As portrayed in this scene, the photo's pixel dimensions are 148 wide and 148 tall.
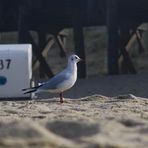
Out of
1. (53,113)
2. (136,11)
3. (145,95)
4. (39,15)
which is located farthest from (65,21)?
(53,113)

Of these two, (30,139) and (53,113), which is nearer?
(30,139)

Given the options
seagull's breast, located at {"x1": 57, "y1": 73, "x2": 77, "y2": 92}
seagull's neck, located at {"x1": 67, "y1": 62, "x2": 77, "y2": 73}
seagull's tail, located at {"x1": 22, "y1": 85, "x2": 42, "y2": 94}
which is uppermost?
seagull's neck, located at {"x1": 67, "y1": 62, "x2": 77, "y2": 73}

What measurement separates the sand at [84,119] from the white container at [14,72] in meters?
1.11

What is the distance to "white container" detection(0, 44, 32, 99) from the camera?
13.3m

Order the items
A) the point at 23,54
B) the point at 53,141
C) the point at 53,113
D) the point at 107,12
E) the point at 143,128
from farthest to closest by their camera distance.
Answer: the point at 107,12
the point at 23,54
the point at 53,113
the point at 143,128
the point at 53,141

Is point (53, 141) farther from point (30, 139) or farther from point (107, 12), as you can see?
point (107, 12)

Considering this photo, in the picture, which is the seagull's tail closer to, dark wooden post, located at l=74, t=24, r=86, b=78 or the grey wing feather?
the grey wing feather

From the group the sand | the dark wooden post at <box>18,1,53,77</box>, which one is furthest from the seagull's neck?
the dark wooden post at <box>18,1,53,77</box>

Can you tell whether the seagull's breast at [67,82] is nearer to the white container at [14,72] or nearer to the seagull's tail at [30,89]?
the seagull's tail at [30,89]

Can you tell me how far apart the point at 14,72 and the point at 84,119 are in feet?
16.0

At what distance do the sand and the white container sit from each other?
111 cm

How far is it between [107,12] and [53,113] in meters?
9.24

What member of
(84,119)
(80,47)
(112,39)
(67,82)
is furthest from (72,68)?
(80,47)

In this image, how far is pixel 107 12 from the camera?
1902cm
